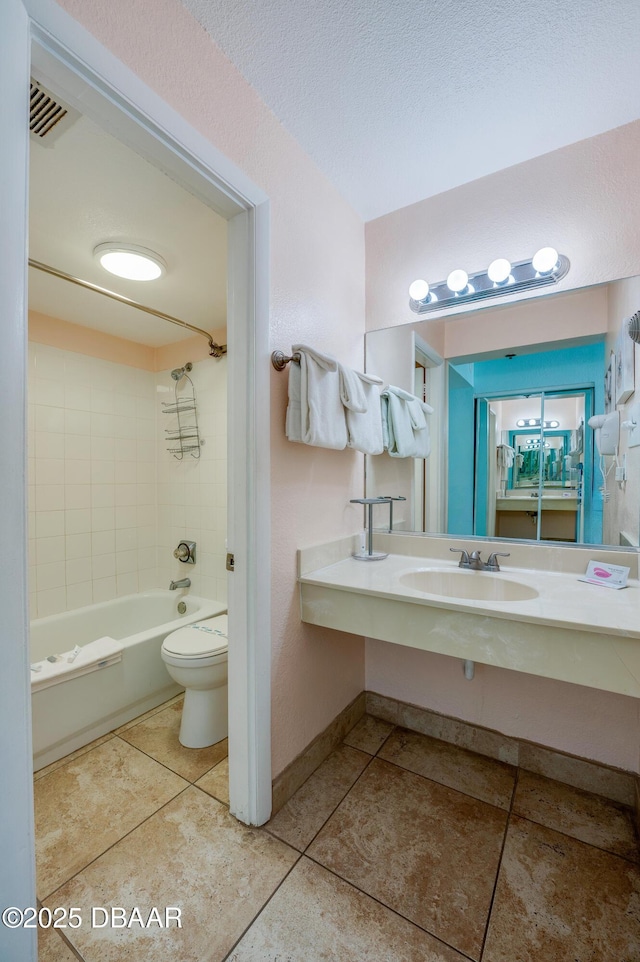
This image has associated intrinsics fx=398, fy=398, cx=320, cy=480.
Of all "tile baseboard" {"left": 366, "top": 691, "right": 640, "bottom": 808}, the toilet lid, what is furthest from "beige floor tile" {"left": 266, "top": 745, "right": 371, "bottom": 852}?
the toilet lid

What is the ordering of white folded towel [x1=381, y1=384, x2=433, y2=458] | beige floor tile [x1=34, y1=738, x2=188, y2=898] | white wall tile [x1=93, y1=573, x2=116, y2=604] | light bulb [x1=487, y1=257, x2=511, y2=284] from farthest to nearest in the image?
white wall tile [x1=93, y1=573, x2=116, y2=604] → white folded towel [x1=381, y1=384, x2=433, y2=458] → light bulb [x1=487, y1=257, x2=511, y2=284] → beige floor tile [x1=34, y1=738, x2=188, y2=898]

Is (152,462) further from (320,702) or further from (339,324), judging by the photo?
(320,702)

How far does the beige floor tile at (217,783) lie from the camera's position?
147cm

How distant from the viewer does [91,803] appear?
4.77 ft

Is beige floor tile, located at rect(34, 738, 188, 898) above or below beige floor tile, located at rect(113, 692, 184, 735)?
above

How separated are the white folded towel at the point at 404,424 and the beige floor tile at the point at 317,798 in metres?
1.32

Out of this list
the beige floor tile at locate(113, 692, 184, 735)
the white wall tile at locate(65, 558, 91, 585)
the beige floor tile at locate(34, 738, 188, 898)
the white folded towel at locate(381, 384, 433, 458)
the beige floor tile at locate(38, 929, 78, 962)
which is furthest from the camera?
the white wall tile at locate(65, 558, 91, 585)

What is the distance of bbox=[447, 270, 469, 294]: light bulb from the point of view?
5.41 feet

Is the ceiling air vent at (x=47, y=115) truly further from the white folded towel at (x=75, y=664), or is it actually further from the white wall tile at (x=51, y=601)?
the white wall tile at (x=51, y=601)

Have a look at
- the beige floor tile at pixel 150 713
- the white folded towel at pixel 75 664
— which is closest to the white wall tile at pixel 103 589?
the white folded towel at pixel 75 664

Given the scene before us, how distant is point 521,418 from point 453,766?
1443 mm

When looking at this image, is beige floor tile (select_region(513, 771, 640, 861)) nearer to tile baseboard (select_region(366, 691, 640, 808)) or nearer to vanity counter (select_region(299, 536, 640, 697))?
tile baseboard (select_region(366, 691, 640, 808))

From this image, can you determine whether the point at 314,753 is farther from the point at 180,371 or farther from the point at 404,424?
the point at 180,371

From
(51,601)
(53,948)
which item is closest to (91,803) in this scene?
(53,948)
